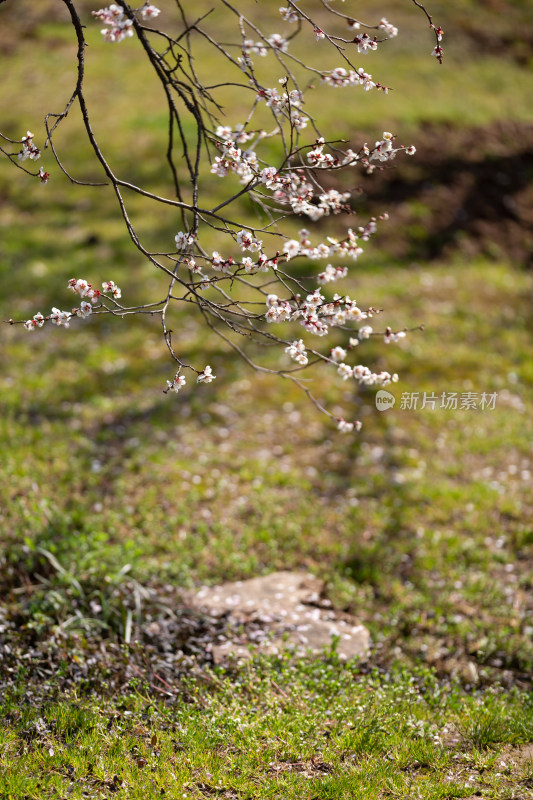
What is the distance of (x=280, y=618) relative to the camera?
5305mm

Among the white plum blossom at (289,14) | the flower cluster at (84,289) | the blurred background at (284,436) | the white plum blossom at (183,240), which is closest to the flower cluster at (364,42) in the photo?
the white plum blossom at (289,14)

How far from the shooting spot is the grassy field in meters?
3.80

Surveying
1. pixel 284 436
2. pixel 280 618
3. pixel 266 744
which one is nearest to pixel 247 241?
pixel 266 744

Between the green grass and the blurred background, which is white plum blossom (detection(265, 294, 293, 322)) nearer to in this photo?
the green grass

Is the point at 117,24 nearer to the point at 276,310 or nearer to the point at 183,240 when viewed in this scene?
the point at 183,240

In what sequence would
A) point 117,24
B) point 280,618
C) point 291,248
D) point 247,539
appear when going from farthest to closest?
point 247,539, point 280,618, point 291,248, point 117,24

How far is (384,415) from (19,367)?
5293 millimetres

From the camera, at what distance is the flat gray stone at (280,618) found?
16.3 feet

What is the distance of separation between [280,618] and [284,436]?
11.4 feet

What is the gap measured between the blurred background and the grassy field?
0.04 meters

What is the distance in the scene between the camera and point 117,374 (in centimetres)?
923

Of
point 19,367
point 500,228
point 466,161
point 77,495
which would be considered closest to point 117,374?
point 19,367

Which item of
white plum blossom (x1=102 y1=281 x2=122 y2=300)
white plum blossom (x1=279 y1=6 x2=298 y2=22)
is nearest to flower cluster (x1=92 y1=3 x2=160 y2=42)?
white plum blossom (x1=279 y1=6 x2=298 y2=22)

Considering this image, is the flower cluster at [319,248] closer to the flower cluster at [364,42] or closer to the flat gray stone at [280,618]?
the flower cluster at [364,42]
